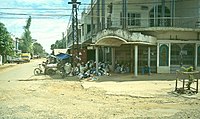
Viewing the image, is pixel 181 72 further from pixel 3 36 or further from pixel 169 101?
pixel 3 36

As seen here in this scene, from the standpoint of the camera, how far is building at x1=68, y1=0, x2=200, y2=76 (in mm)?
24688

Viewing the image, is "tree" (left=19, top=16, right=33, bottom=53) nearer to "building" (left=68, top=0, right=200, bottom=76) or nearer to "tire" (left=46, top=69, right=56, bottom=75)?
"building" (left=68, top=0, right=200, bottom=76)

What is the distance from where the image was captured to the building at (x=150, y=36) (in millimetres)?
24688

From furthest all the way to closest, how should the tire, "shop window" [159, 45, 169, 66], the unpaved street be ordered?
the tire
"shop window" [159, 45, 169, 66]
the unpaved street

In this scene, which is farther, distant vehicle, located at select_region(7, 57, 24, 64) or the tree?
the tree

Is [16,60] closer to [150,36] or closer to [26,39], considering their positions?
[26,39]

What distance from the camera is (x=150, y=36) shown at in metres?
25.5

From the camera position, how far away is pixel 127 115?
10102mm

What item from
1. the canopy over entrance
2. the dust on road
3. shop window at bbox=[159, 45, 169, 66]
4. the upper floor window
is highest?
the upper floor window

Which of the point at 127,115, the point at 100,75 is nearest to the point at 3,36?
the point at 100,75

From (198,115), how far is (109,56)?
2299 centimetres

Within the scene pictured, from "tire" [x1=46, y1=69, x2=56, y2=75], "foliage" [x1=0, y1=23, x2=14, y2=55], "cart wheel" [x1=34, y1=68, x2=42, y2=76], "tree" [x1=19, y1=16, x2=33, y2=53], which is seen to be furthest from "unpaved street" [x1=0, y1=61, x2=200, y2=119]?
"tree" [x1=19, y1=16, x2=33, y2=53]

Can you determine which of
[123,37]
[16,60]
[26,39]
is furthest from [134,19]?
[26,39]

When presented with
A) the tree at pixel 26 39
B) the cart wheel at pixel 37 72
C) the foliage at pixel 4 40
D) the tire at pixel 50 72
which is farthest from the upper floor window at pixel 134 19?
the tree at pixel 26 39
